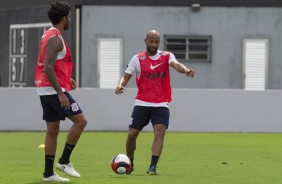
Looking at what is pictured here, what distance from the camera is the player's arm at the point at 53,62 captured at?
11.8 metres

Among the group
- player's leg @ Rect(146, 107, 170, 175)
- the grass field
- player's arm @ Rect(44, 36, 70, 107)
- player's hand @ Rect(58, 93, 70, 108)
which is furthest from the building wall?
player's hand @ Rect(58, 93, 70, 108)

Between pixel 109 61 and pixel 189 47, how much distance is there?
2.64 metres

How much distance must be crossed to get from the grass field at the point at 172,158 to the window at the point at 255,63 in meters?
10.2

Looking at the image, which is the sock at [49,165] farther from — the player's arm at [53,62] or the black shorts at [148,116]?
the black shorts at [148,116]

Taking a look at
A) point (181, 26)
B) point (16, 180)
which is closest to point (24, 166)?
point (16, 180)

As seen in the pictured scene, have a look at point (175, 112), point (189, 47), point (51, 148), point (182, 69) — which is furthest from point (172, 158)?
point (189, 47)

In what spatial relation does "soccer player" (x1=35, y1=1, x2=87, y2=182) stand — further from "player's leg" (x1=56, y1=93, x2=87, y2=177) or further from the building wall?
the building wall

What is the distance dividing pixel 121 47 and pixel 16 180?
21.8 meters

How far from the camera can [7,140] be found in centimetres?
2142

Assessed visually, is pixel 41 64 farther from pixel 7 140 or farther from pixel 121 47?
pixel 121 47

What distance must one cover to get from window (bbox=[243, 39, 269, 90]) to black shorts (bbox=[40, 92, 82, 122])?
73.7 feet

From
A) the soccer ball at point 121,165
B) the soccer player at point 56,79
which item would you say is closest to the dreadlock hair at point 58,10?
the soccer player at point 56,79

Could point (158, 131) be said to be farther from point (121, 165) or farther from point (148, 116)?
point (121, 165)

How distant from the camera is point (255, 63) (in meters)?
34.4
